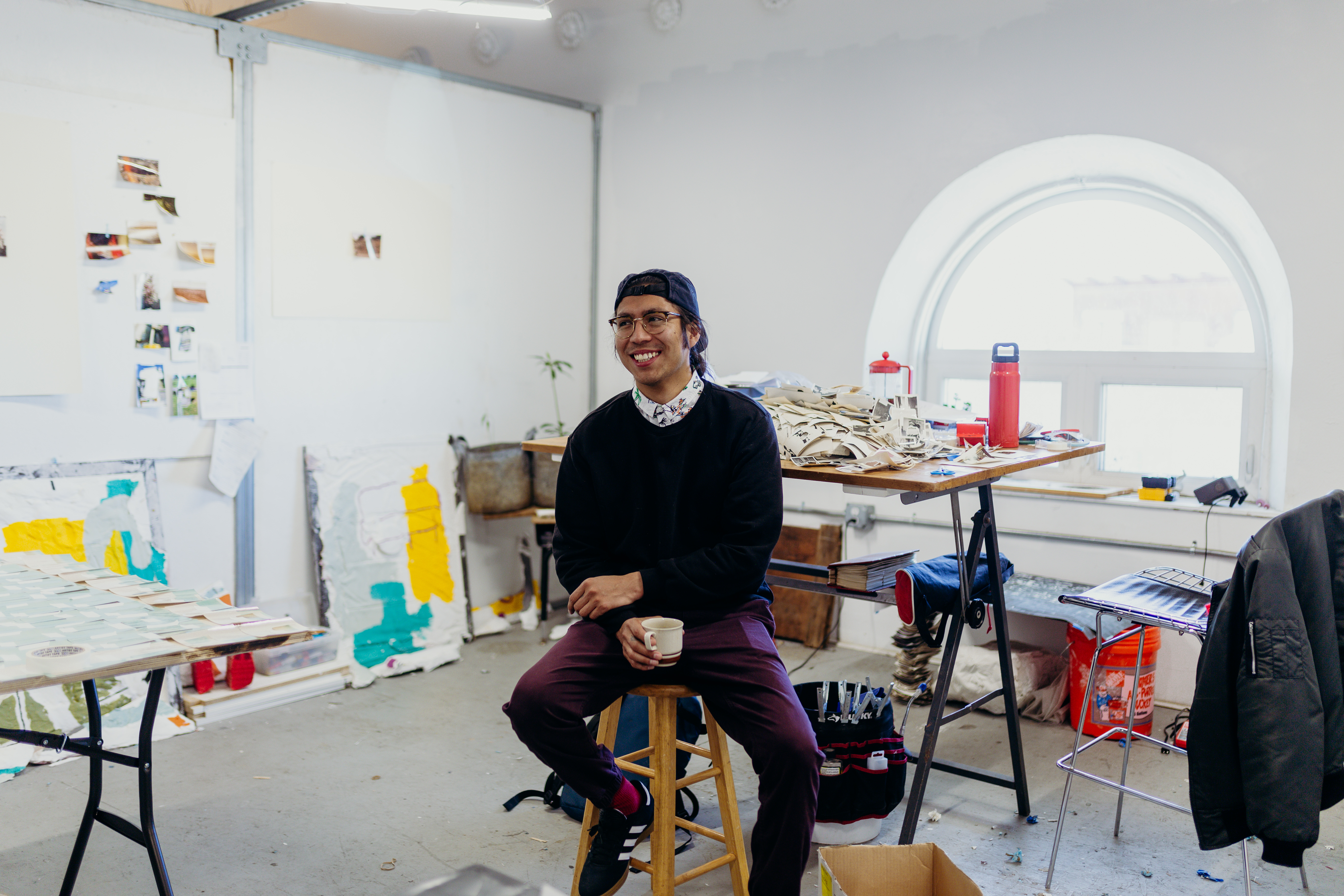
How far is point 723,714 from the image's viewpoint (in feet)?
7.02

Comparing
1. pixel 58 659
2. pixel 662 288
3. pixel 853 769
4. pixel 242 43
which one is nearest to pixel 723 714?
pixel 853 769

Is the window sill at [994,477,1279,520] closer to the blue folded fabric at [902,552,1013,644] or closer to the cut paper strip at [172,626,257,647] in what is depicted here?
the blue folded fabric at [902,552,1013,644]

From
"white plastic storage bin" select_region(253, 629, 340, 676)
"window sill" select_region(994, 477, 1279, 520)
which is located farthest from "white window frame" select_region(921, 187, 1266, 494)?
"white plastic storage bin" select_region(253, 629, 340, 676)

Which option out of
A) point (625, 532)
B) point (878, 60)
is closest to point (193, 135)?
point (625, 532)

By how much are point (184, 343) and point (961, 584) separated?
2.70 m

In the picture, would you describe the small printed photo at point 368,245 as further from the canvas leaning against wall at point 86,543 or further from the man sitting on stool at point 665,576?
the man sitting on stool at point 665,576

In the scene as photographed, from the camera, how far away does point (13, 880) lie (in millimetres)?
2393

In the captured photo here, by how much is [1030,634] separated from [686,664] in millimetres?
2009

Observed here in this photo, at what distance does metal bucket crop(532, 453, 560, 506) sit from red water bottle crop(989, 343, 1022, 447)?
80.7 inches

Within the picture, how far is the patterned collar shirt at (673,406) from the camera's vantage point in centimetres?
233

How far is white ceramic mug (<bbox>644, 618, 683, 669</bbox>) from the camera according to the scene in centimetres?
205

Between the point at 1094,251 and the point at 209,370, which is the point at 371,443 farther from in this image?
the point at 1094,251

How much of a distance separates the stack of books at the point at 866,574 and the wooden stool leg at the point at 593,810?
0.66m

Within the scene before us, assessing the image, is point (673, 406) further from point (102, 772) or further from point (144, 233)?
point (144, 233)
